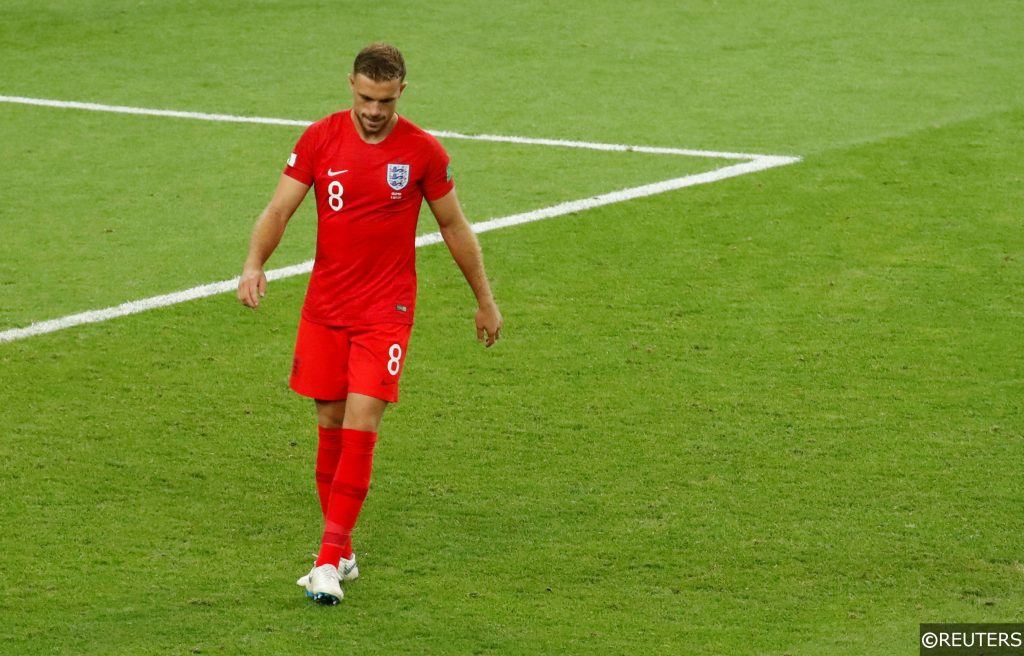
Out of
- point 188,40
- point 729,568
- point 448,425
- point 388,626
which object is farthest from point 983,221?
point 188,40

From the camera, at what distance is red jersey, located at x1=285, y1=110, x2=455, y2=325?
6.93 metres

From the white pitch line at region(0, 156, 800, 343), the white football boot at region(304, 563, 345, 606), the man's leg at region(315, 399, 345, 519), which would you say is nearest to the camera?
the white football boot at region(304, 563, 345, 606)

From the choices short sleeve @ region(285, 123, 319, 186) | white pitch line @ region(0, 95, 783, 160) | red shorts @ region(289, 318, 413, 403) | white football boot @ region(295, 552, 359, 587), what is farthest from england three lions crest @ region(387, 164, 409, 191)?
white pitch line @ region(0, 95, 783, 160)

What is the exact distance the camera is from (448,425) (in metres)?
8.91

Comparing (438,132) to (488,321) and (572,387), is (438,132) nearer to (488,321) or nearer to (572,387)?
(572,387)

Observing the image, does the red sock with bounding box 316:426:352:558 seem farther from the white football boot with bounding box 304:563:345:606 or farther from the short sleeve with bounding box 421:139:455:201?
the short sleeve with bounding box 421:139:455:201

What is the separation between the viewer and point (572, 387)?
9.46 metres

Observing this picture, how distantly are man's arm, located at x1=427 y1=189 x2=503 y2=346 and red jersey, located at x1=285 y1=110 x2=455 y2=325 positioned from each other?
0.07 metres

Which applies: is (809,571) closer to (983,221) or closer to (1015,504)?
(1015,504)

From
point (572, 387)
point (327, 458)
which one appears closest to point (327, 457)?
point (327, 458)

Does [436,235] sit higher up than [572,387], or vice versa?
[436,235]

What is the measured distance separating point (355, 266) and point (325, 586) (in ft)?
4.14

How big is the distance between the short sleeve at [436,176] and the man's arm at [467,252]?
1.3 inches

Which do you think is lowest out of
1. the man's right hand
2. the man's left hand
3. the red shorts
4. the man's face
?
the red shorts
